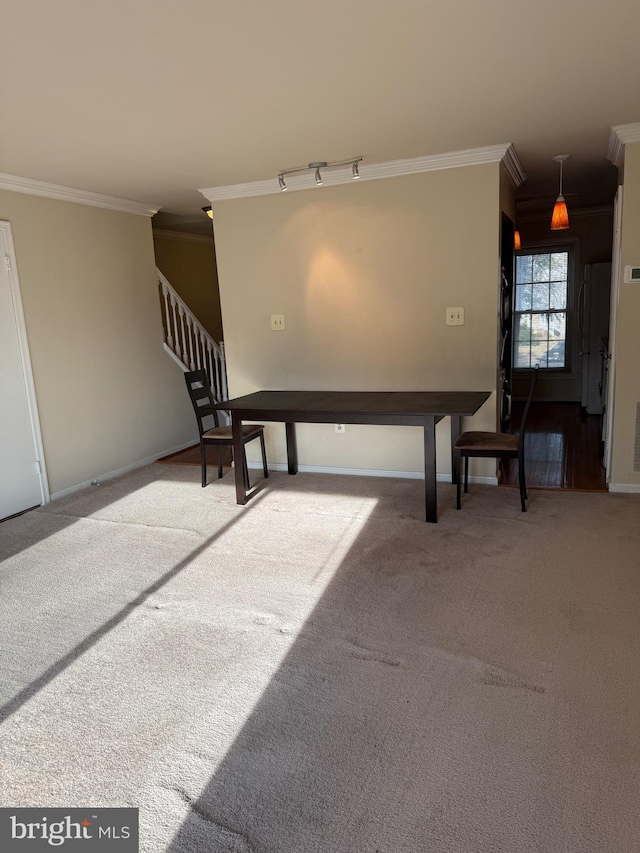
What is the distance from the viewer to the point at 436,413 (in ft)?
11.6

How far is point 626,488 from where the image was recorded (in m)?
4.12

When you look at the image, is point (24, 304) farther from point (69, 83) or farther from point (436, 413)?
point (436, 413)

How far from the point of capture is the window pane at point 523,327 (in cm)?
802

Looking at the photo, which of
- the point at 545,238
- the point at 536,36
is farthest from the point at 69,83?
the point at 545,238

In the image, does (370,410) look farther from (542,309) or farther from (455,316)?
(542,309)

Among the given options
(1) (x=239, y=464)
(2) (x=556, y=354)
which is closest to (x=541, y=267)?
(2) (x=556, y=354)

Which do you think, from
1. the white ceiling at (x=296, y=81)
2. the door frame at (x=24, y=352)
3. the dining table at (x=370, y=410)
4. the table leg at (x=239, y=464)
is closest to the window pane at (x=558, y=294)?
the white ceiling at (x=296, y=81)

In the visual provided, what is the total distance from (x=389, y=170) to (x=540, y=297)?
439 centimetres

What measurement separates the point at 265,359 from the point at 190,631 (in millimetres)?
2843

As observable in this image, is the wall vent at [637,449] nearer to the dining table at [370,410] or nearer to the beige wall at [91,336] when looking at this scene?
the dining table at [370,410]

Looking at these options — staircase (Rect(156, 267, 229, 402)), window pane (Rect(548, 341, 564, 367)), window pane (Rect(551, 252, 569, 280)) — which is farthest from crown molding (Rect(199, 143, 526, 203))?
window pane (Rect(548, 341, 564, 367))

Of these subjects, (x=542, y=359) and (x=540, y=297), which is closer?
(x=540, y=297)

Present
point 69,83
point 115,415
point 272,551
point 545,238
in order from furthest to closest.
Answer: point 545,238 → point 115,415 → point 272,551 → point 69,83

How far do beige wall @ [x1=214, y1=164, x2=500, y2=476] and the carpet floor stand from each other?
111 centimetres
